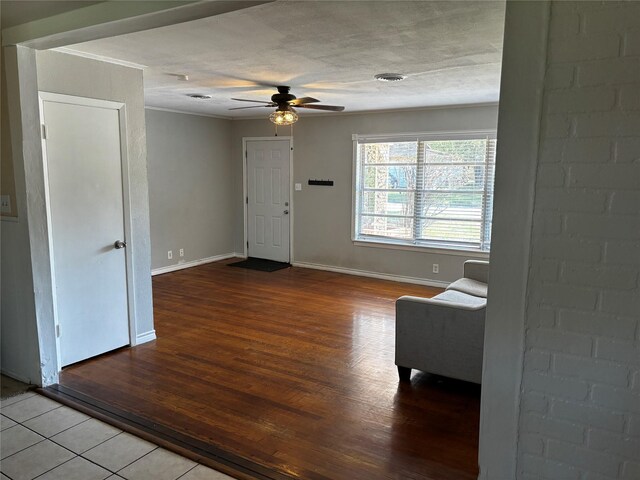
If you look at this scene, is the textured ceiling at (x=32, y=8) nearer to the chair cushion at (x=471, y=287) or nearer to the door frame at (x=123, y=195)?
the door frame at (x=123, y=195)

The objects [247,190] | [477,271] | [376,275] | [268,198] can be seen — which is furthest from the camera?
[247,190]

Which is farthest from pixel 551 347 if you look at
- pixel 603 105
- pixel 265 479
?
pixel 265 479

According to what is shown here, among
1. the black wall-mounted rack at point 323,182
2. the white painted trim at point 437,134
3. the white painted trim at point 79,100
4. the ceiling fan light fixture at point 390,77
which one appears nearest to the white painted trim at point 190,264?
the black wall-mounted rack at point 323,182

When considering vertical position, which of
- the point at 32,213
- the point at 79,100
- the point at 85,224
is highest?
the point at 79,100

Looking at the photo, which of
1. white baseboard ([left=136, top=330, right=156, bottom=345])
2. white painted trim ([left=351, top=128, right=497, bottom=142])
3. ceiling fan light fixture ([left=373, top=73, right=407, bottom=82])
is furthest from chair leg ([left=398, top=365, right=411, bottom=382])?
white painted trim ([left=351, top=128, right=497, bottom=142])

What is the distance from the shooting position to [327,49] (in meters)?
3.12

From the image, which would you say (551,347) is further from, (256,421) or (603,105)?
(256,421)

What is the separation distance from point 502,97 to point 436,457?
186 cm

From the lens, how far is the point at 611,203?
140 centimetres

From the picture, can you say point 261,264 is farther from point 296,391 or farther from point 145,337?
point 296,391

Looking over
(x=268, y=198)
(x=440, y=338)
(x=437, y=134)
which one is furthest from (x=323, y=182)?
(x=440, y=338)

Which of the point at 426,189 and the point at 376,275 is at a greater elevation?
the point at 426,189

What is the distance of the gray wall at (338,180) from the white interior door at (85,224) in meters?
3.67

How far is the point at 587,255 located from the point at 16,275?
3.29m
